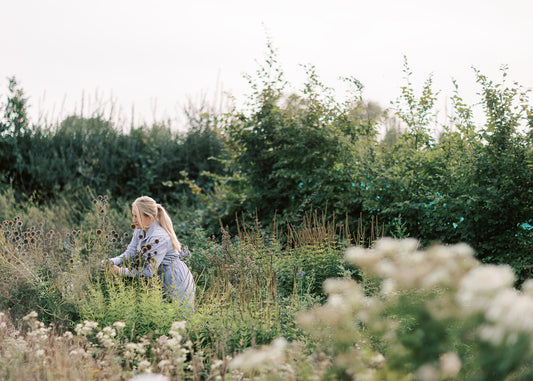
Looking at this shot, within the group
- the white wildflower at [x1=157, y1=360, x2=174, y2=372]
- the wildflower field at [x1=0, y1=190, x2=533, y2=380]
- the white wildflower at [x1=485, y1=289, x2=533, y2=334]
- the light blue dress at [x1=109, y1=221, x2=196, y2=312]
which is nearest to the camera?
the white wildflower at [x1=485, y1=289, x2=533, y2=334]

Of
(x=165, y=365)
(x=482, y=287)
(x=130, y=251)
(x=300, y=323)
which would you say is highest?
(x=482, y=287)

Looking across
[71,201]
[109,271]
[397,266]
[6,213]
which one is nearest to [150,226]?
[109,271]

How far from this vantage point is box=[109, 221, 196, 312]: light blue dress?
4.61m

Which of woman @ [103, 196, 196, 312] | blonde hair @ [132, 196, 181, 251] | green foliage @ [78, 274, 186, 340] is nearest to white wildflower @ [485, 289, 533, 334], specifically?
green foliage @ [78, 274, 186, 340]

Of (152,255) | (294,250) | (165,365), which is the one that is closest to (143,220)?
(152,255)

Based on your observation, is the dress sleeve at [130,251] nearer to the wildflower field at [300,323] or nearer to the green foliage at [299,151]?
the wildflower field at [300,323]

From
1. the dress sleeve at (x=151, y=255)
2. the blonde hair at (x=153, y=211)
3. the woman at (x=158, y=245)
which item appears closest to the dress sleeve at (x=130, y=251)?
the woman at (x=158, y=245)

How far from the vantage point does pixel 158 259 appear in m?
4.86

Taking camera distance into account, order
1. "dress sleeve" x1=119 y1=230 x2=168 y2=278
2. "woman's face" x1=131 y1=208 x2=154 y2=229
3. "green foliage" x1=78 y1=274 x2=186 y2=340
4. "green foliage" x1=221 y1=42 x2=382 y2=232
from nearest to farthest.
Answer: "green foliage" x1=78 y1=274 x2=186 y2=340
"dress sleeve" x1=119 y1=230 x2=168 y2=278
"woman's face" x1=131 y1=208 x2=154 y2=229
"green foliage" x1=221 y1=42 x2=382 y2=232

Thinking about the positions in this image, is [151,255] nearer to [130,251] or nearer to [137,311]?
[137,311]

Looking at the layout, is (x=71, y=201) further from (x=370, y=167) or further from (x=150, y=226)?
(x=370, y=167)

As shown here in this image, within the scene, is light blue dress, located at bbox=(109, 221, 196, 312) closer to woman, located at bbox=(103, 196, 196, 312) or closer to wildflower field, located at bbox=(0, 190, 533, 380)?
woman, located at bbox=(103, 196, 196, 312)

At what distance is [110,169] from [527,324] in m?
10.2

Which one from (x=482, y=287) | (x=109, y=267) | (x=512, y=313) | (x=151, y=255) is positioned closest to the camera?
(x=512, y=313)
